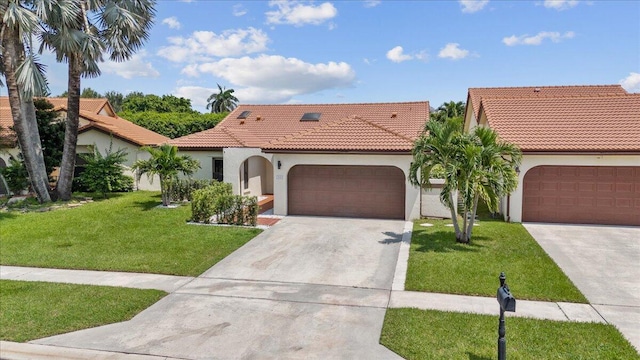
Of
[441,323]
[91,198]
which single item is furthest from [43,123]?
[441,323]

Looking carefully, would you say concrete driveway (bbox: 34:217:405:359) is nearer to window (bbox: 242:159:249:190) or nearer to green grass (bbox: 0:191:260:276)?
green grass (bbox: 0:191:260:276)

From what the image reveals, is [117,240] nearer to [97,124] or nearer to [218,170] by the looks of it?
[218,170]

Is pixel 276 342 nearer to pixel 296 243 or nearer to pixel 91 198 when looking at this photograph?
pixel 296 243

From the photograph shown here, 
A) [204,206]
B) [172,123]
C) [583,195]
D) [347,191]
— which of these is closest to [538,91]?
[583,195]

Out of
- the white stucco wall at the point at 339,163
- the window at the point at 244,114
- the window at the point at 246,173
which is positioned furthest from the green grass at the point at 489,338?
the window at the point at 244,114

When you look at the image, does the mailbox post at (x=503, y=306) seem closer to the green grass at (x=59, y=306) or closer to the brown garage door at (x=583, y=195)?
the green grass at (x=59, y=306)

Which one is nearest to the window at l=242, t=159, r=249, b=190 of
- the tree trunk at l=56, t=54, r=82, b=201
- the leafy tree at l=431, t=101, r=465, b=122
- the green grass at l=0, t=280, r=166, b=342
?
the tree trunk at l=56, t=54, r=82, b=201
